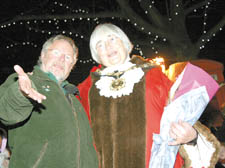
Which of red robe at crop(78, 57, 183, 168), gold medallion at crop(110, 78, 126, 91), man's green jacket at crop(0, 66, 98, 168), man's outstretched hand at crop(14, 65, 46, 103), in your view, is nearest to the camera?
man's outstretched hand at crop(14, 65, 46, 103)

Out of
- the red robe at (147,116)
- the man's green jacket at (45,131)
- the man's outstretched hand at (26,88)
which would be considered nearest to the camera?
the man's outstretched hand at (26,88)

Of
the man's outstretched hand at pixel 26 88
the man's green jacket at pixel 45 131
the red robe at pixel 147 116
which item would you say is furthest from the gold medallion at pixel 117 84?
the man's outstretched hand at pixel 26 88

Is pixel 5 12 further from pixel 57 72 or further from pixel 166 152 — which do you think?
pixel 166 152

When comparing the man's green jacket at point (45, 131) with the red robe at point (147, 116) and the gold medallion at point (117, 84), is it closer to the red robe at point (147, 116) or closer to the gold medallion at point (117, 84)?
the red robe at point (147, 116)

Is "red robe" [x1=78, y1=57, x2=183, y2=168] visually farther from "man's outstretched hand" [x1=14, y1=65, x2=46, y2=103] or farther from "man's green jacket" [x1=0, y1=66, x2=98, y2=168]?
"man's outstretched hand" [x1=14, y1=65, x2=46, y2=103]

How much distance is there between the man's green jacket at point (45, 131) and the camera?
1.67 meters

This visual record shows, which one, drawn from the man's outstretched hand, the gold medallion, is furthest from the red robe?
the man's outstretched hand

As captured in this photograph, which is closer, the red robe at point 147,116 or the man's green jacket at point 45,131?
the man's green jacket at point 45,131

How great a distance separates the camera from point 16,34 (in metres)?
10.3

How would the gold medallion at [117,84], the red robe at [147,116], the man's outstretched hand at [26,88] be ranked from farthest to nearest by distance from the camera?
the gold medallion at [117,84] < the red robe at [147,116] < the man's outstretched hand at [26,88]

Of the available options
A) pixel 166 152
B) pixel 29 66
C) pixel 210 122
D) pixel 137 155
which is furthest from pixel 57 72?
pixel 29 66

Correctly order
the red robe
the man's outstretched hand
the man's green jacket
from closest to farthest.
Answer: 1. the man's outstretched hand
2. the man's green jacket
3. the red robe

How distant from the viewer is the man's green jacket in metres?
1.67

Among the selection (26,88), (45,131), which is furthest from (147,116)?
(26,88)
